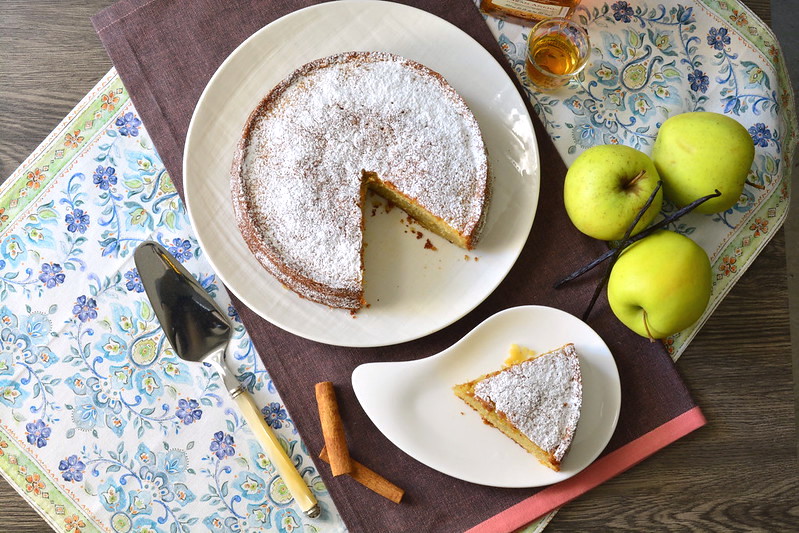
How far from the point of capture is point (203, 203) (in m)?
1.92

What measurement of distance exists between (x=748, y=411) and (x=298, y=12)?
1.96 m

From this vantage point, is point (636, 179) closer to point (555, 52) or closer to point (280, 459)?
point (555, 52)

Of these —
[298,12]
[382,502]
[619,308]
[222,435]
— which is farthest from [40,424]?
[619,308]

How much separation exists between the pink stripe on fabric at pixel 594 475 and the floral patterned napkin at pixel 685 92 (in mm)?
228

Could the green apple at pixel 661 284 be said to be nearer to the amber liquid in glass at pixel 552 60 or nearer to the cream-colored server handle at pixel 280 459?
the amber liquid in glass at pixel 552 60

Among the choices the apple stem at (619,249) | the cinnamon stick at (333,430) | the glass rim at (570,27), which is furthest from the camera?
the glass rim at (570,27)

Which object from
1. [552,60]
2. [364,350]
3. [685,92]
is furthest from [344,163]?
[685,92]

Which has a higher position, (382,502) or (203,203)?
(203,203)

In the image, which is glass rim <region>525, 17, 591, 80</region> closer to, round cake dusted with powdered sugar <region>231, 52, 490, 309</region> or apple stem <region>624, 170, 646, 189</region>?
round cake dusted with powdered sugar <region>231, 52, 490, 309</region>

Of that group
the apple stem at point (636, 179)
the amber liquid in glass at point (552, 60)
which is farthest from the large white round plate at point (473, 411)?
the amber liquid in glass at point (552, 60)

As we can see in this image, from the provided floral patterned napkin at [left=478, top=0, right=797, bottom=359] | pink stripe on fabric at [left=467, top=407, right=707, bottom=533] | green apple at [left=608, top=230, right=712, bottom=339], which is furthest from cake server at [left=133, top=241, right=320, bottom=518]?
floral patterned napkin at [left=478, top=0, right=797, bottom=359]

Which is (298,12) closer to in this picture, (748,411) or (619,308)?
(619,308)

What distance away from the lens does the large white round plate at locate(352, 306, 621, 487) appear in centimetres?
192

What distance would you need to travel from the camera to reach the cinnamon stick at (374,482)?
193 cm
